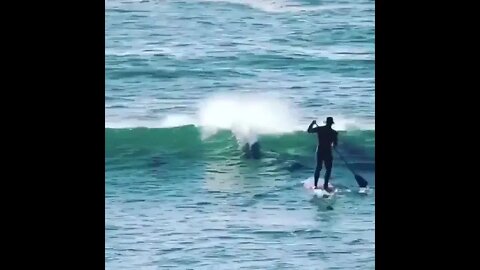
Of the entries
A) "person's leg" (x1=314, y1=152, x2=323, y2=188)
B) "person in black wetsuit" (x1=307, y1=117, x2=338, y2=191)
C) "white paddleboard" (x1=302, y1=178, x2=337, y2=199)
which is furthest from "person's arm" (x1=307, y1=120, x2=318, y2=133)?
"white paddleboard" (x1=302, y1=178, x2=337, y2=199)

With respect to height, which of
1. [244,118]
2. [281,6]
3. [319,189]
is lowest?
[319,189]

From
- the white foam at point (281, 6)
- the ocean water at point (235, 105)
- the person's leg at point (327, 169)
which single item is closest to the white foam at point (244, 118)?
the ocean water at point (235, 105)

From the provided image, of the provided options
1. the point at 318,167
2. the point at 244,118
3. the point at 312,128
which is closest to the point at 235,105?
the point at 244,118

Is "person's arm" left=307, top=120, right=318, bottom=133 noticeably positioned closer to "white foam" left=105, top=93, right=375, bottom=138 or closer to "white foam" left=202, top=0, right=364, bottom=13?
"white foam" left=105, top=93, right=375, bottom=138

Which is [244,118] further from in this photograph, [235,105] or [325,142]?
[325,142]

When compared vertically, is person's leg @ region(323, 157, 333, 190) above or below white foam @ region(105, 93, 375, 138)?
below

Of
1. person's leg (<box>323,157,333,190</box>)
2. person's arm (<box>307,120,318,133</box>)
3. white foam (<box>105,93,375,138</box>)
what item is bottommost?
person's leg (<box>323,157,333,190</box>)
